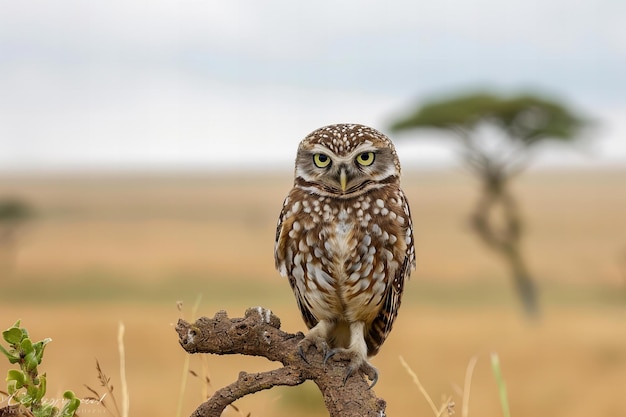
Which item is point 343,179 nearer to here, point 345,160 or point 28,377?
point 345,160

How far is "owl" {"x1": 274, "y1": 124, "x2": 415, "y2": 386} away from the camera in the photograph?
279cm

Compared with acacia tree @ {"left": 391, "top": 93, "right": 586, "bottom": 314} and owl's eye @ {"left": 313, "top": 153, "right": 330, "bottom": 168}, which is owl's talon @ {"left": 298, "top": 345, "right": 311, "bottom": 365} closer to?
owl's eye @ {"left": 313, "top": 153, "right": 330, "bottom": 168}

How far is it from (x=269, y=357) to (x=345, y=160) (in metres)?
0.73

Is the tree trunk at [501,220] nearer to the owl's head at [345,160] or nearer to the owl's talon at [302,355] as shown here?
the owl's head at [345,160]

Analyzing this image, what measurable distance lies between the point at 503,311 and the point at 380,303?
20.2 meters

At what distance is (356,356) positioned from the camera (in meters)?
2.72

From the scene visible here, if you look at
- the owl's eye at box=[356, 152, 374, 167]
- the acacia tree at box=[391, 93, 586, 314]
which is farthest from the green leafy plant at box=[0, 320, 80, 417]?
the acacia tree at box=[391, 93, 586, 314]

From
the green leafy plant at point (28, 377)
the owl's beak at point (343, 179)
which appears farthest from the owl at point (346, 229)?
the green leafy plant at point (28, 377)

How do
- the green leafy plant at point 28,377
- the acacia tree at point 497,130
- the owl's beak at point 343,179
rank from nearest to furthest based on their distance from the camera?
1. the green leafy plant at point 28,377
2. the owl's beak at point 343,179
3. the acacia tree at point 497,130

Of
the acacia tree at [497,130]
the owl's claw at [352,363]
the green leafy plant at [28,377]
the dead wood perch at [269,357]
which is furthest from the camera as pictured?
the acacia tree at [497,130]

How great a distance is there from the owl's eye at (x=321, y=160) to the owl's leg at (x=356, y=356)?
0.65 m

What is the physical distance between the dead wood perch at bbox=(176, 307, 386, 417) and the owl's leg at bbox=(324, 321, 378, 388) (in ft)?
0.11

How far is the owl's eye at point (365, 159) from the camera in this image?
2822 millimetres

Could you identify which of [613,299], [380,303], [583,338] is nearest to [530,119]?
[583,338]
